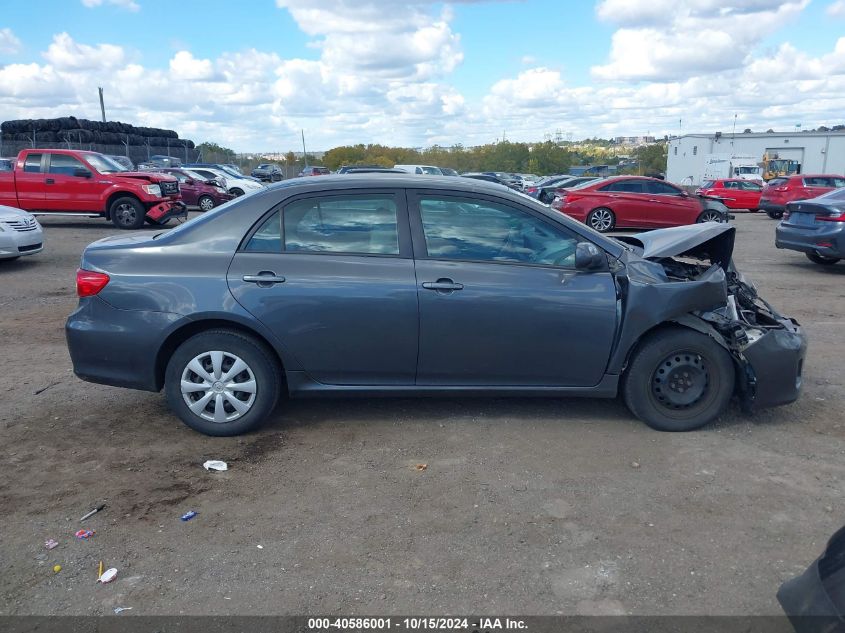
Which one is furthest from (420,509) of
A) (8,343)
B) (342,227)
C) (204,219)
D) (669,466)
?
(8,343)

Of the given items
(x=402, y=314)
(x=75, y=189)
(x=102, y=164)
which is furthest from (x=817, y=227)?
(x=75, y=189)

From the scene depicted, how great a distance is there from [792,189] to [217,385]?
81.4 feet

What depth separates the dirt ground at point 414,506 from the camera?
3211 millimetres

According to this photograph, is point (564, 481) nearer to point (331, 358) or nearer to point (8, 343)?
point (331, 358)

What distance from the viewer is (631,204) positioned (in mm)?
18344

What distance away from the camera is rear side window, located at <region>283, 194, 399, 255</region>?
4.80 m

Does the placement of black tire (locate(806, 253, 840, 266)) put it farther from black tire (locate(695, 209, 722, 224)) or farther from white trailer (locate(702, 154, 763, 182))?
white trailer (locate(702, 154, 763, 182))

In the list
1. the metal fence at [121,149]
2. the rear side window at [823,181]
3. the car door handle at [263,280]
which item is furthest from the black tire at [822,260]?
the metal fence at [121,149]

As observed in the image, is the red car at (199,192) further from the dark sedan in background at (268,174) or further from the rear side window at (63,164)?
the dark sedan in background at (268,174)

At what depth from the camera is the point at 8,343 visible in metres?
7.30

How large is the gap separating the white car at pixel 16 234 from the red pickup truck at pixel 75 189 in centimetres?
574

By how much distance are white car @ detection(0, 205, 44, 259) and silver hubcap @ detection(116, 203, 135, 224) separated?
18.9ft

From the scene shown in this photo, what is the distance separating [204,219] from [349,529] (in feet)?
7.75

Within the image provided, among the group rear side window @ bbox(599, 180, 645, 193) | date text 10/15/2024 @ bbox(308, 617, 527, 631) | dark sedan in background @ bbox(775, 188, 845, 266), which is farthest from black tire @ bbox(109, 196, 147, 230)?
date text 10/15/2024 @ bbox(308, 617, 527, 631)
